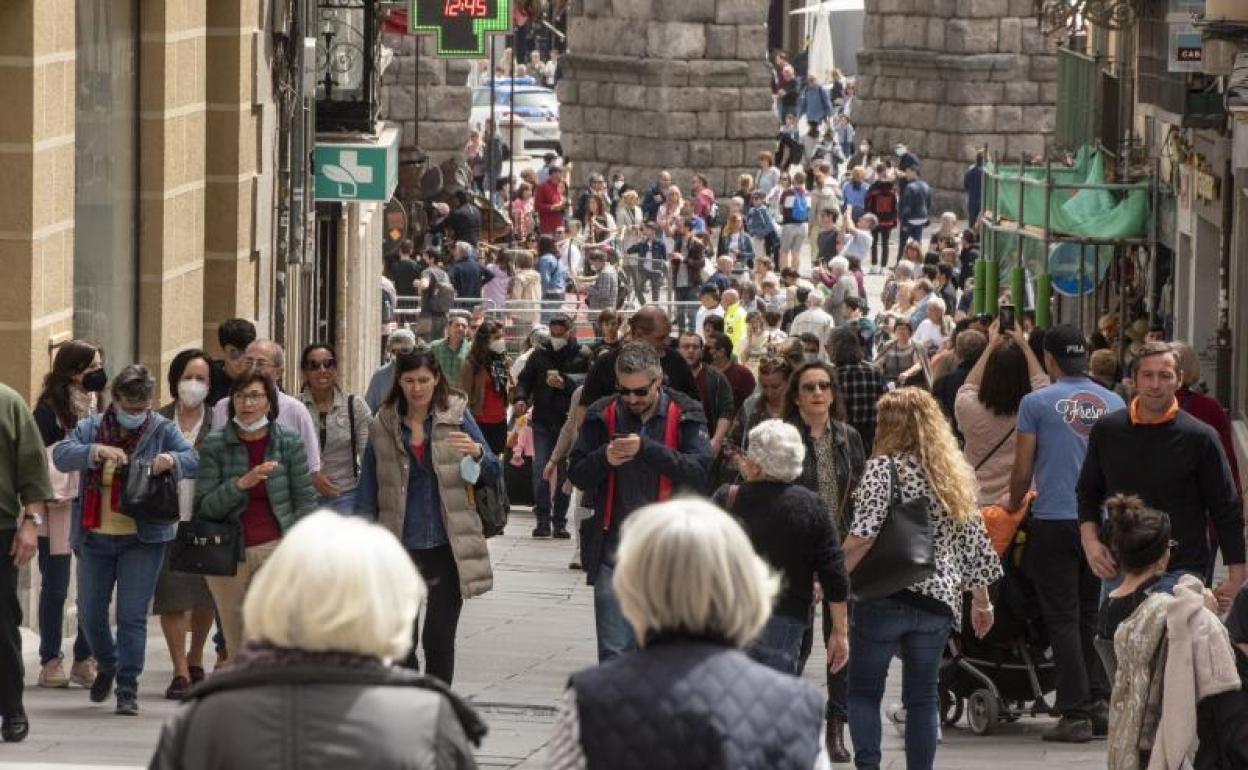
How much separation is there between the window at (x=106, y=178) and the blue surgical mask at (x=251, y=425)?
133 inches

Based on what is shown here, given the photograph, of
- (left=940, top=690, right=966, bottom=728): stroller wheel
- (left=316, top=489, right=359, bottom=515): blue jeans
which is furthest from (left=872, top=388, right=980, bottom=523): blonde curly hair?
(left=316, top=489, right=359, bottom=515): blue jeans

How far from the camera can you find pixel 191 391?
12008 mm

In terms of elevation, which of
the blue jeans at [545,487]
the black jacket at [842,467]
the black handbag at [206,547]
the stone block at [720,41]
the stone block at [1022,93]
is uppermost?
the stone block at [720,41]

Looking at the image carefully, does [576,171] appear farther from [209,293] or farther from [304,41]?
[209,293]

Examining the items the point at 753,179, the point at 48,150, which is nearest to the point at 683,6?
the point at 753,179

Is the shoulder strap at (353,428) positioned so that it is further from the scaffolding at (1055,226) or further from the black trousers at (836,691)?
the scaffolding at (1055,226)

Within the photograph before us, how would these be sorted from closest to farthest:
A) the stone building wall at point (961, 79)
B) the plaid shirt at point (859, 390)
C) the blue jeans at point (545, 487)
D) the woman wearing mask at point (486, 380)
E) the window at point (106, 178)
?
the plaid shirt at point (859, 390) → the window at point (106, 178) → the woman wearing mask at point (486, 380) → the blue jeans at point (545, 487) → the stone building wall at point (961, 79)

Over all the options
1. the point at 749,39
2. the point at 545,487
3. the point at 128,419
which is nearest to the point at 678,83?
the point at 749,39

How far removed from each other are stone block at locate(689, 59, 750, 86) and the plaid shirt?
120 feet

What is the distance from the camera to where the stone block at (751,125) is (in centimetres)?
5072

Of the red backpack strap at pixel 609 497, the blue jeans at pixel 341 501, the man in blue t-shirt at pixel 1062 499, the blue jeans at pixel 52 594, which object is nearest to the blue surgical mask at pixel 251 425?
the blue jeans at pixel 341 501

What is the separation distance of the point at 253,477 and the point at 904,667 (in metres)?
2.57

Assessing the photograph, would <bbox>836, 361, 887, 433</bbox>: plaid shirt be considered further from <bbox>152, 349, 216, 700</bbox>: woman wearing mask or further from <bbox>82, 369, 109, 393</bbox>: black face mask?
<bbox>82, 369, 109, 393</bbox>: black face mask

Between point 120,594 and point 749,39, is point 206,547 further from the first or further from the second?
point 749,39
